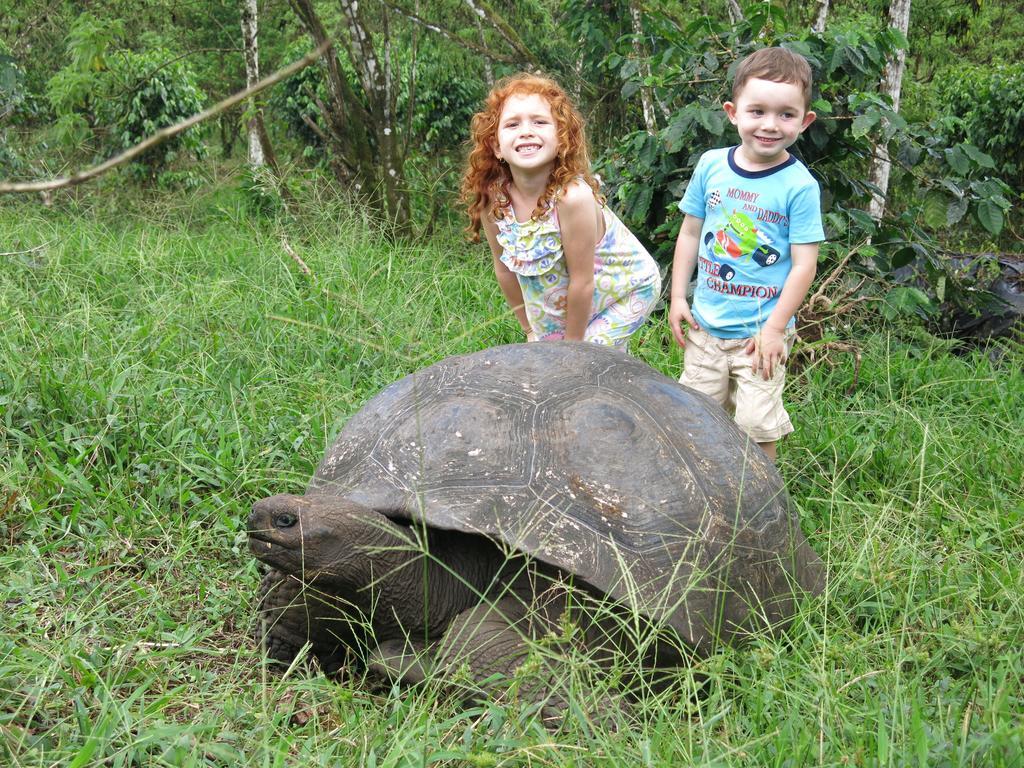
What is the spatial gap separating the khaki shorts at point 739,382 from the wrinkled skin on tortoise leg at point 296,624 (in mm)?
1326

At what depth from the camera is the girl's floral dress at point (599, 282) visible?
9.75ft

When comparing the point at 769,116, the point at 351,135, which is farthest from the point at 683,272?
the point at 351,135

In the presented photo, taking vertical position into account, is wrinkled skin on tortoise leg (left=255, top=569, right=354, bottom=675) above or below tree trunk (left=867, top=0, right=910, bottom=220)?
below

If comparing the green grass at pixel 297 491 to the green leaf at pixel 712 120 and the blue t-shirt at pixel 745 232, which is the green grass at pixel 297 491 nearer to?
the blue t-shirt at pixel 745 232

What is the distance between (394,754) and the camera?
64.6 inches

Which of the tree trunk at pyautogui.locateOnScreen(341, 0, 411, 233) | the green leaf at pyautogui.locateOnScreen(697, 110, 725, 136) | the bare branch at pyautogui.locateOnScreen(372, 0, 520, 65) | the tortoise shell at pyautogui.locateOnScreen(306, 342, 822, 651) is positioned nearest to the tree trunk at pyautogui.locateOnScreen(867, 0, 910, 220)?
the green leaf at pyautogui.locateOnScreen(697, 110, 725, 136)

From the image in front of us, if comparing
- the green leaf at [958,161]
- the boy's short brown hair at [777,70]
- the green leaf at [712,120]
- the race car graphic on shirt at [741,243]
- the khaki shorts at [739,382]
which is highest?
the boy's short brown hair at [777,70]

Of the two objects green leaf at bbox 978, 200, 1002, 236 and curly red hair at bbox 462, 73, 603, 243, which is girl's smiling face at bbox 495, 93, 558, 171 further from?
green leaf at bbox 978, 200, 1002, 236

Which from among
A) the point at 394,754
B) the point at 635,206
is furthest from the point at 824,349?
the point at 394,754

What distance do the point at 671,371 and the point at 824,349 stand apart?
2.21ft

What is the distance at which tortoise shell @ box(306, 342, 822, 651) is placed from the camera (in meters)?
1.93

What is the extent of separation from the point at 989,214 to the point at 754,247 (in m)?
2.09

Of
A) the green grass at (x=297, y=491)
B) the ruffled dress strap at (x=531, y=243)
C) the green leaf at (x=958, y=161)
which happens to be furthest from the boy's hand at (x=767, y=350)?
the green leaf at (x=958, y=161)

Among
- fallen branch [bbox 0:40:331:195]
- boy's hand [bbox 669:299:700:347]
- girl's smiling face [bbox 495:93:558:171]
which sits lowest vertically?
boy's hand [bbox 669:299:700:347]
